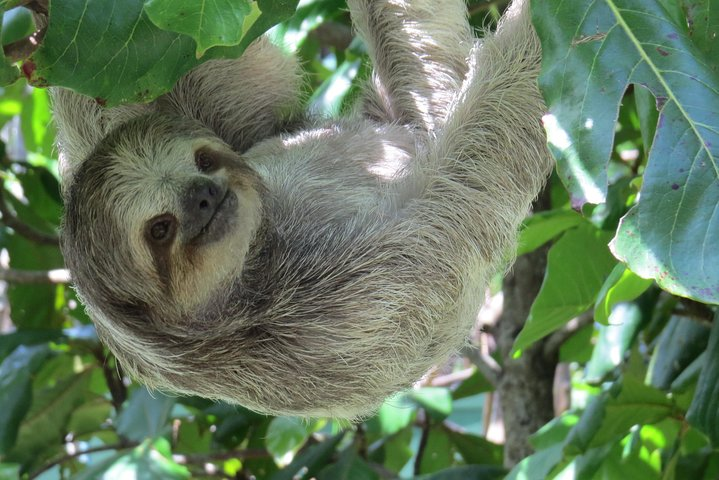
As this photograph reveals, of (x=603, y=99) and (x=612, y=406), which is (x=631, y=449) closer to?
(x=612, y=406)

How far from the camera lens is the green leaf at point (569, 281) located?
11.9 ft

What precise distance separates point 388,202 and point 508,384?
161cm

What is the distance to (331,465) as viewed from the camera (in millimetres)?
4520

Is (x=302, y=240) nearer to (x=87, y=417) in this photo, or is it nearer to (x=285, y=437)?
(x=285, y=437)

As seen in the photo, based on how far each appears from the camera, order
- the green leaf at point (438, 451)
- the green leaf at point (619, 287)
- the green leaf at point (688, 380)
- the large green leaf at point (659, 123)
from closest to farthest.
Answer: the large green leaf at point (659, 123), the green leaf at point (619, 287), the green leaf at point (688, 380), the green leaf at point (438, 451)

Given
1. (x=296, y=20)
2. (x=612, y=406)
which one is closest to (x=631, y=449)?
(x=612, y=406)

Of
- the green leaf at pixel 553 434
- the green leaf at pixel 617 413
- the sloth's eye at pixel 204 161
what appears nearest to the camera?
the green leaf at pixel 617 413

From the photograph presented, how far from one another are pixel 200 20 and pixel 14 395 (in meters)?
2.97

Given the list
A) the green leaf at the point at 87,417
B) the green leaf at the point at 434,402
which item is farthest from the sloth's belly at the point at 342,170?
the green leaf at the point at 87,417

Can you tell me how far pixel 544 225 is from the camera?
3.83 meters

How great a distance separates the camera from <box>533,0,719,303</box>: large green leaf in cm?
199

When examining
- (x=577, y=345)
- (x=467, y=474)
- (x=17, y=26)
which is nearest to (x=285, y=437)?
(x=467, y=474)

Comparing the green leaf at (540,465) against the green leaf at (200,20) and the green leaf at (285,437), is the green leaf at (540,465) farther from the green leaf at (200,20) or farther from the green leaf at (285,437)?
the green leaf at (200,20)

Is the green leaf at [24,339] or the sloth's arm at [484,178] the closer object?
the sloth's arm at [484,178]
